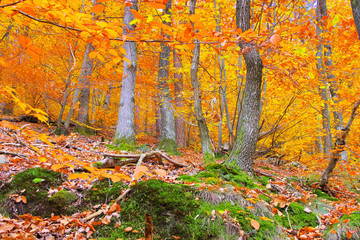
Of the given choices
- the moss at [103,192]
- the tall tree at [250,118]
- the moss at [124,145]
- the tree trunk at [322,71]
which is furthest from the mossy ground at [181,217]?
the tree trunk at [322,71]

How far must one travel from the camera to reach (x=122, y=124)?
5957mm

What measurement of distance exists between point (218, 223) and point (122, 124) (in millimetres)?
4473

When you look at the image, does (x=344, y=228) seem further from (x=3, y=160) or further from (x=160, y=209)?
(x=3, y=160)

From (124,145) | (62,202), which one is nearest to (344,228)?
(62,202)

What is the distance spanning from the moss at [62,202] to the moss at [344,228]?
315cm

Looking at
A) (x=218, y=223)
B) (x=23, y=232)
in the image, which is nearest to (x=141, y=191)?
(x=218, y=223)

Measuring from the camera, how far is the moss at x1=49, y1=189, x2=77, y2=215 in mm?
2371

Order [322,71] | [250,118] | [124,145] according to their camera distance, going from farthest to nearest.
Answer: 1. [322,71]
2. [124,145]
3. [250,118]

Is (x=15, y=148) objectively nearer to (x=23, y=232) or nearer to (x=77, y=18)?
(x=23, y=232)

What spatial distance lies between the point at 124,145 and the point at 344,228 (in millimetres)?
4843

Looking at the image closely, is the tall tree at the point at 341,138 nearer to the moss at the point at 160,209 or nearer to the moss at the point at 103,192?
the moss at the point at 160,209

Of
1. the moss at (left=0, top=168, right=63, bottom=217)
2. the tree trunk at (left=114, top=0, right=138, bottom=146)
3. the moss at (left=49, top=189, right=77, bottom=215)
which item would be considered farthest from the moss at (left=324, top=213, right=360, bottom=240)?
the tree trunk at (left=114, top=0, right=138, bottom=146)

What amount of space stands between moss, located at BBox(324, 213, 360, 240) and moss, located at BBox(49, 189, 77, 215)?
3.15m

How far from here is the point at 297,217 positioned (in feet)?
8.89
